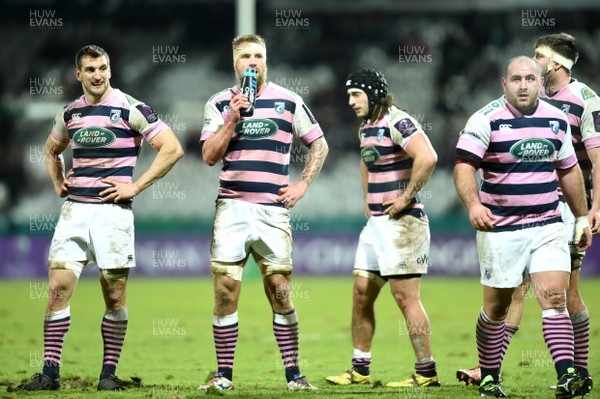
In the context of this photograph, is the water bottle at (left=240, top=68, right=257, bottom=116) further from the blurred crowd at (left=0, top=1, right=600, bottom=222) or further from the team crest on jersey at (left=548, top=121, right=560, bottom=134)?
the blurred crowd at (left=0, top=1, right=600, bottom=222)

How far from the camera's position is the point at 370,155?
26.2 ft

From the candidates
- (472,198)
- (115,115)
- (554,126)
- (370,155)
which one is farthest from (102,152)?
(554,126)

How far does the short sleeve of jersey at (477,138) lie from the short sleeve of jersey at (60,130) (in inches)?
121

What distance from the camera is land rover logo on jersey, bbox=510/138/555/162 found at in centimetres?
671

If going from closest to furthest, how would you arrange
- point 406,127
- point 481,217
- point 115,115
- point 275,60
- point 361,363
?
point 481,217, point 115,115, point 406,127, point 361,363, point 275,60

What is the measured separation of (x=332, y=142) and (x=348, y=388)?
1637 cm

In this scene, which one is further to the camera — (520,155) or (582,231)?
(582,231)

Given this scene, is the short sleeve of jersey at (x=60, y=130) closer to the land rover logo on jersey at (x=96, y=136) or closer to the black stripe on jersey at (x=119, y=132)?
the black stripe on jersey at (x=119, y=132)

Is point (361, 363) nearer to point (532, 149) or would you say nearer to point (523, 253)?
point (523, 253)

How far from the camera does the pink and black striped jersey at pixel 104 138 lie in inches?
296

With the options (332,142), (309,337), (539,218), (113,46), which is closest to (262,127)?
(539,218)

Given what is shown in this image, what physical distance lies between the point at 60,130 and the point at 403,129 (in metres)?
2.67

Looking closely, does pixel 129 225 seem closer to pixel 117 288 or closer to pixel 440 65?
pixel 117 288

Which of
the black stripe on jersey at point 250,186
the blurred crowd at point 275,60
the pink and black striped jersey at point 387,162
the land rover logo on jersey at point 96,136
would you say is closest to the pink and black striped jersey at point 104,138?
the land rover logo on jersey at point 96,136
